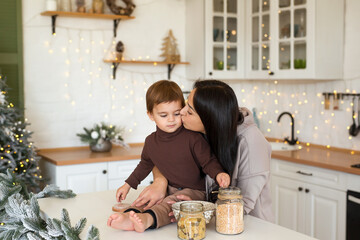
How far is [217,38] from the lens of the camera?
442 centimetres

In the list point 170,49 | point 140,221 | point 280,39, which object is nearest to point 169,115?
point 140,221

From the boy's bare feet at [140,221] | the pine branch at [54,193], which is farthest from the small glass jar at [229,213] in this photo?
the pine branch at [54,193]

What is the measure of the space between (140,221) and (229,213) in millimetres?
296

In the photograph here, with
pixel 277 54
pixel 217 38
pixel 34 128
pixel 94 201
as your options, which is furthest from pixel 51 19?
pixel 94 201

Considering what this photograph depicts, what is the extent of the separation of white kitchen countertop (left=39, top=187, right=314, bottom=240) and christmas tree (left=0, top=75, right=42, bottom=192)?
1.27 metres

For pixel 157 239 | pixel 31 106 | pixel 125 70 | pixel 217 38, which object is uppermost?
pixel 217 38

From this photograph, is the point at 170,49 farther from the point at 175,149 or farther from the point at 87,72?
the point at 175,149

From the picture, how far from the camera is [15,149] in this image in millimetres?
3219

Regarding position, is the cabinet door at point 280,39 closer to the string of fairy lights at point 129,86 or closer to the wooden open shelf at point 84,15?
the string of fairy lights at point 129,86

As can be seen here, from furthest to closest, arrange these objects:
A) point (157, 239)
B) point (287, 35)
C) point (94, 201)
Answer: point (287, 35), point (94, 201), point (157, 239)

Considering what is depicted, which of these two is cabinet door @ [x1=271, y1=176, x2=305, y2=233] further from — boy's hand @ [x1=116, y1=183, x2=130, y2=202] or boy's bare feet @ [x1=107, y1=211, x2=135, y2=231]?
boy's bare feet @ [x1=107, y1=211, x2=135, y2=231]

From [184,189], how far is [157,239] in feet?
1.27

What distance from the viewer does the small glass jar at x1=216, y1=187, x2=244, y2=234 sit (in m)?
1.54

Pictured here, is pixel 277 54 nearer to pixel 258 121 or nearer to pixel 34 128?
pixel 258 121
